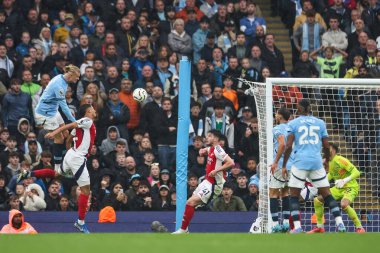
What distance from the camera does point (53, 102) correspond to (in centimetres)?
1962

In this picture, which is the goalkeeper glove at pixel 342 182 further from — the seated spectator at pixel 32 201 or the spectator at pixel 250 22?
the spectator at pixel 250 22

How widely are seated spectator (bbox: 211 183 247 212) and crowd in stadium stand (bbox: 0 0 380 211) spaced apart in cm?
2

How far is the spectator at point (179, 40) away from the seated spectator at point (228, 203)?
4658 millimetres

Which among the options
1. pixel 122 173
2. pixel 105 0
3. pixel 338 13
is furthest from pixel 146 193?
pixel 338 13

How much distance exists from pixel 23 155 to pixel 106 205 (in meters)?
2.12

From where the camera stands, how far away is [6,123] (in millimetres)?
23672

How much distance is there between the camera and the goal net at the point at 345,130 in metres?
19.8

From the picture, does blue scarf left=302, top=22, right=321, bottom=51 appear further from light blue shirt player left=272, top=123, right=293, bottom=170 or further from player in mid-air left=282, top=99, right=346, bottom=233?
player in mid-air left=282, top=99, right=346, bottom=233

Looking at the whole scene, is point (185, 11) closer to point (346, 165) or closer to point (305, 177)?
point (346, 165)

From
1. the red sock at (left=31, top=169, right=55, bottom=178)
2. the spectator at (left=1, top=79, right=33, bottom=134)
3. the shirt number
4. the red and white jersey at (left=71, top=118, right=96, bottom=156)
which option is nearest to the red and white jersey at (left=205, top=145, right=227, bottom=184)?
the shirt number

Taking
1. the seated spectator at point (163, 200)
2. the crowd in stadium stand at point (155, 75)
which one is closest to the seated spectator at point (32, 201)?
the crowd in stadium stand at point (155, 75)

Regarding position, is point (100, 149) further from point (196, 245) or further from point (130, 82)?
point (196, 245)

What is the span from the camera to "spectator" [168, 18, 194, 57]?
84.2 feet

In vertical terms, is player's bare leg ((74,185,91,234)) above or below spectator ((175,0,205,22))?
below
